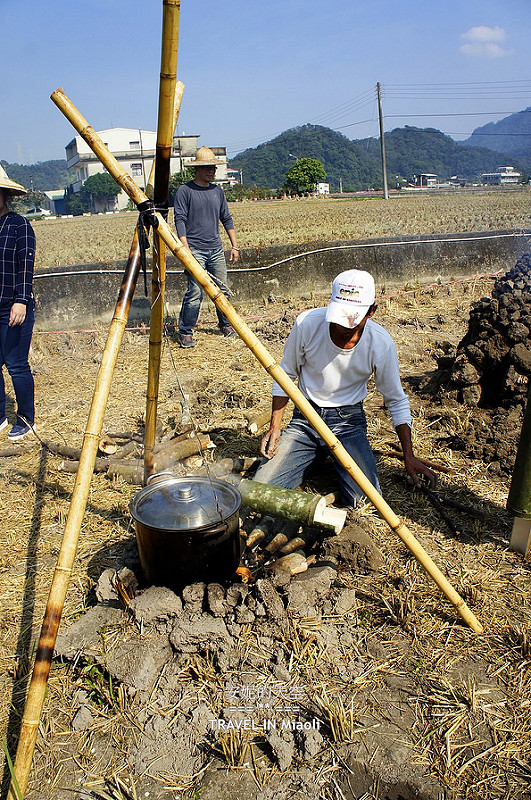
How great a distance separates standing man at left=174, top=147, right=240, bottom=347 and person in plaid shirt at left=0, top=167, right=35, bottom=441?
2723 millimetres

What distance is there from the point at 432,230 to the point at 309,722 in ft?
70.7

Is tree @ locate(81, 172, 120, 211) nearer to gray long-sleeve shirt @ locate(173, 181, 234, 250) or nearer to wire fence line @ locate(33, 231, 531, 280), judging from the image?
wire fence line @ locate(33, 231, 531, 280)

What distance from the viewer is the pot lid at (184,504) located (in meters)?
→ 2.83

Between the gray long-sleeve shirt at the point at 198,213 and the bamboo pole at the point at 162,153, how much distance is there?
4.58m

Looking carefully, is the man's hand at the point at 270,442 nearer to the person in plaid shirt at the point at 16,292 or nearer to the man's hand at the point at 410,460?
the man's hand at the point at 410,460

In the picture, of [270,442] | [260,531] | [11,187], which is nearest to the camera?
[260,531]

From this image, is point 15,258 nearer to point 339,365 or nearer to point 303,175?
point 339,365

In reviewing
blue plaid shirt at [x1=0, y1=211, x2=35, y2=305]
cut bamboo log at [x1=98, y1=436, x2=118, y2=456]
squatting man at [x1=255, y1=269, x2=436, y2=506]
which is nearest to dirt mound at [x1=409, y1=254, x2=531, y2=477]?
squatting man at [x1=255, y1=269, x2=436, y2=506]

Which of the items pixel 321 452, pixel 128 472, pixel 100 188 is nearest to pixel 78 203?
pixel 100 188

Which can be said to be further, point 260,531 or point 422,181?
point 422,181

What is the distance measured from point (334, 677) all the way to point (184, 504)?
3.64 feet

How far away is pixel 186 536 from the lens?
2.74 metres

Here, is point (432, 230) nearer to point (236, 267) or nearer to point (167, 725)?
point (236, 267)

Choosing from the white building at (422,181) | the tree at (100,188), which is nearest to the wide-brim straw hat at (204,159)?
the tree at (100,188)
